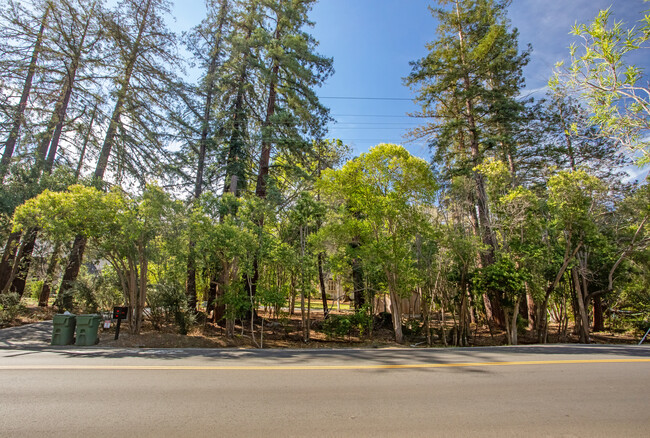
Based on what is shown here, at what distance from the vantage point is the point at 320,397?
424 centimetres

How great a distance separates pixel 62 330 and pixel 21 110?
13.7m

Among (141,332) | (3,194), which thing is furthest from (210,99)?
(141,332)

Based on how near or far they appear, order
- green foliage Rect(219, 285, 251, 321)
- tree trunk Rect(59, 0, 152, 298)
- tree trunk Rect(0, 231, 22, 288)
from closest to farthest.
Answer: green foliage Rect(219, 285, 251, 321)
tree trunk Rect(0, 231, 22, 288)
tree trunk Rect(59, 0, 152, 298)

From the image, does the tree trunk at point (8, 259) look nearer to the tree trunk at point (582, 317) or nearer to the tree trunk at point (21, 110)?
the tree trunk at point (21, 110)

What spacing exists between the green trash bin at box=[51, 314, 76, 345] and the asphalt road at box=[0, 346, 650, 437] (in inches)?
119

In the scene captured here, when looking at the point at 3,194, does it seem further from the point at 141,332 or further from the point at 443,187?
the point at 443,187

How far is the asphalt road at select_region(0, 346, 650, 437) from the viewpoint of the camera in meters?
3.28

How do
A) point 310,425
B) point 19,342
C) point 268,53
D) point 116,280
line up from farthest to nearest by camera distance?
point 268,53 < point 116,280 < point 19,342 < point 310,425

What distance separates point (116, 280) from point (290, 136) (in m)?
10.3

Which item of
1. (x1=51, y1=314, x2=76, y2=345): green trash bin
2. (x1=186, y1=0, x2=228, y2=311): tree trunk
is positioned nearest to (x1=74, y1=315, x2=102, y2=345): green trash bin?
(x1=51, y1=314, x2=76, y2=345): green trash bin

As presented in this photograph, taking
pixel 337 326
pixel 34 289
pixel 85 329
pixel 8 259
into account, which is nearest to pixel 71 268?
pixel 8 259

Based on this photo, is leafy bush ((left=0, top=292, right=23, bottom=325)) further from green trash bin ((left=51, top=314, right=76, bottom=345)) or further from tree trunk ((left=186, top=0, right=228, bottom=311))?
tree trunk ((left=186, top=0, right=228, bottom=311))

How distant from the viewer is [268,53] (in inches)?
581

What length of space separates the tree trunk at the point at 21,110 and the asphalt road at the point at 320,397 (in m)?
14.5
